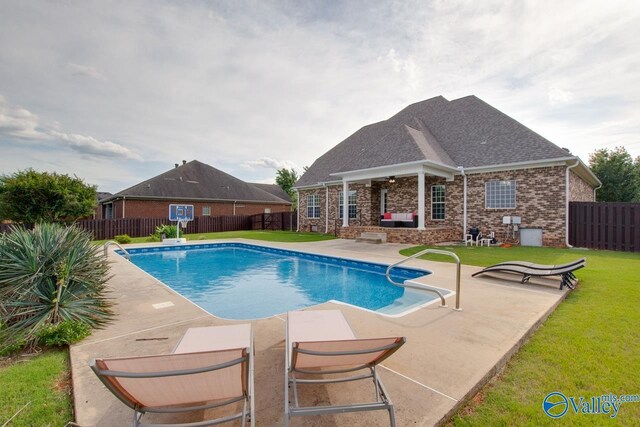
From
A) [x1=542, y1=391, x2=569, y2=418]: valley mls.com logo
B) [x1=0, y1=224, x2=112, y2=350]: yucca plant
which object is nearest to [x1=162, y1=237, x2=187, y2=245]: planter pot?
[x1=0, y1=224, x2=112, y2=350]: yucca plant

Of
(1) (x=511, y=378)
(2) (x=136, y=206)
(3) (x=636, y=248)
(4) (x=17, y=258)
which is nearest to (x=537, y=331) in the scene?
(1) (x=511, y=378)

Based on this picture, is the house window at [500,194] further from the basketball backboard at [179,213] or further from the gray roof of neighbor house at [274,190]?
the gray roof of neighbor house at [274,190]

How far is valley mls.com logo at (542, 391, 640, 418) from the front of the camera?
7.90 ft

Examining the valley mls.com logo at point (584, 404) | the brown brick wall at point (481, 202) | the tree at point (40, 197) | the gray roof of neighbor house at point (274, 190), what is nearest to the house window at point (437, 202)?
the brown brick wall at point (481, 202)

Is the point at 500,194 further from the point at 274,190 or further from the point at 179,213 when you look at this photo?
the point at 274,190

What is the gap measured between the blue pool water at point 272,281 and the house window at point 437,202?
789cm

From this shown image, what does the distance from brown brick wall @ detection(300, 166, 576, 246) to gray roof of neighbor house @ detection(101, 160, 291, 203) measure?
16500 mm

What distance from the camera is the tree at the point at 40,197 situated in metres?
17.7

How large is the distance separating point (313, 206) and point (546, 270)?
16976mm

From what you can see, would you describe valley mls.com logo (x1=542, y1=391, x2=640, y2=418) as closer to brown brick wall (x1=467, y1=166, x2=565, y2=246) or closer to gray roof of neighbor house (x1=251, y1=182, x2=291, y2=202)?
brown brick wall (x1=467, y1=166, x2=565, y2=246)

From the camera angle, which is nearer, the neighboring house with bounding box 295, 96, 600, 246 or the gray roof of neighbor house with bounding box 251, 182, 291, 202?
→ the neighboring house with bounding box 295, 96, 600, 246

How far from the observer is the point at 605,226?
12055 millimetres

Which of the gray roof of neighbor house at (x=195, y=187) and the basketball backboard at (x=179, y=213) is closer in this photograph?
the basketball backboard at (x=179, y=213)

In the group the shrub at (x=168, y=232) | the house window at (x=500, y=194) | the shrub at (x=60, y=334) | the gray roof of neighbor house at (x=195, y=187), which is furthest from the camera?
the gray roof of neighbor house at (x=195, y=187)
